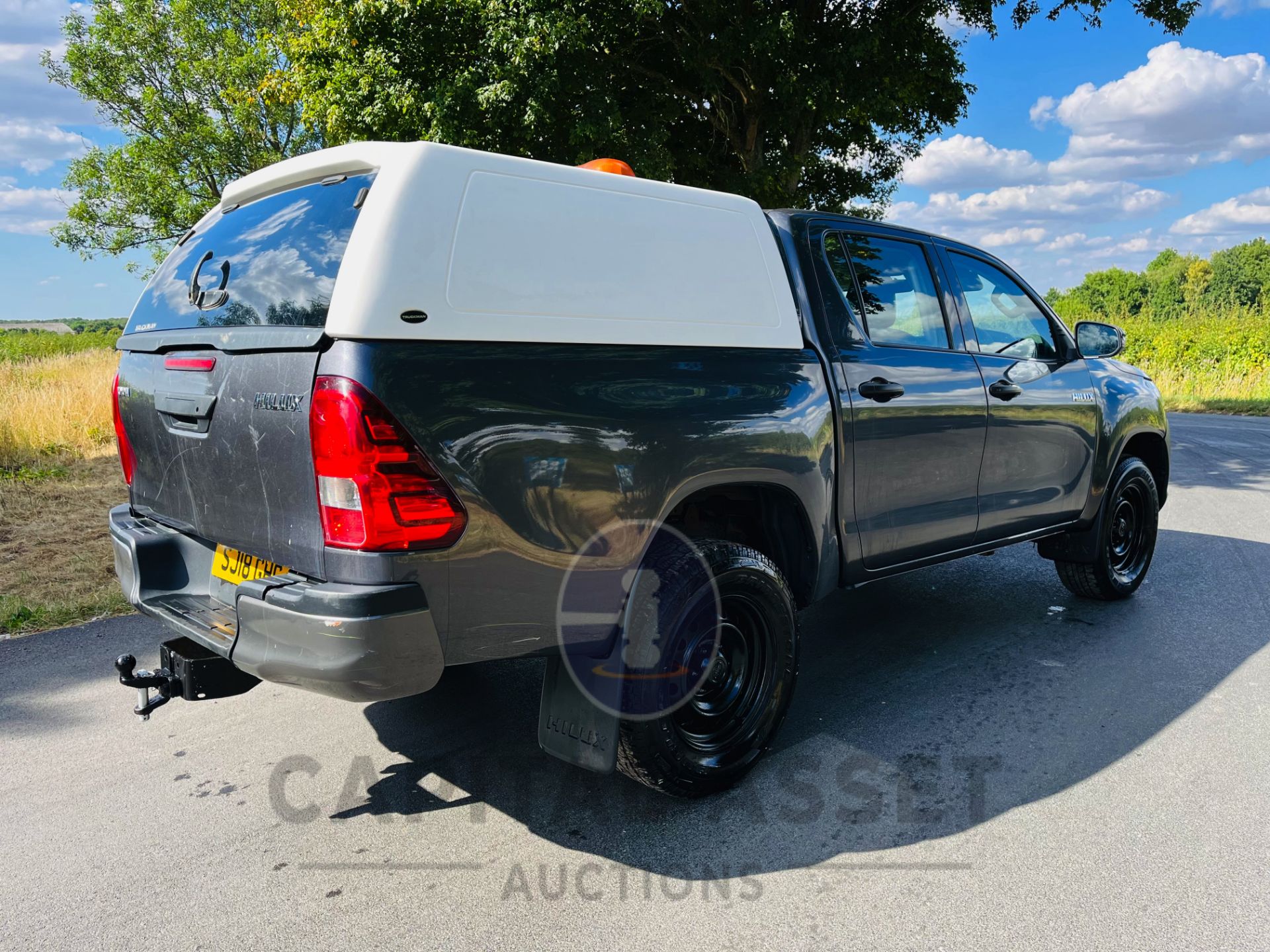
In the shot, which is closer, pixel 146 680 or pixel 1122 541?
pixel 146 680

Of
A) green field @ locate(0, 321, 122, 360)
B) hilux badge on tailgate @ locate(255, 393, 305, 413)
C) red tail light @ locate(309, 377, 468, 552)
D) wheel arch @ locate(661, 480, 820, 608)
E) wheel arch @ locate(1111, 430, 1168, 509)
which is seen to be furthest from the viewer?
green field @ locate(0, 321, 122, 360)

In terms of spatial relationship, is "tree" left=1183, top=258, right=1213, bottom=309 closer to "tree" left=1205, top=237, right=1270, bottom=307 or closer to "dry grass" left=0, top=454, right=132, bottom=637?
"tree" left=1205, top=237, right=1270, bottom=307

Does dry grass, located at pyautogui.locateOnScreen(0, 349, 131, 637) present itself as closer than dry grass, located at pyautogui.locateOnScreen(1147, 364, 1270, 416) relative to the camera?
Yes

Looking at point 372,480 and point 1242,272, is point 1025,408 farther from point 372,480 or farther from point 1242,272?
point 1242,272

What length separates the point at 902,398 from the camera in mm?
3773

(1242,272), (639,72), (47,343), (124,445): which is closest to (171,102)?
(47,343)

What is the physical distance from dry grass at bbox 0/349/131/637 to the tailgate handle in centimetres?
271

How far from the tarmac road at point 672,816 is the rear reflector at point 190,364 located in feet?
4.83

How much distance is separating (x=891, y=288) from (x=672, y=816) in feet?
7.85

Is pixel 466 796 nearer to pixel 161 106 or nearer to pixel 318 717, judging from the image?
pixel 318 717

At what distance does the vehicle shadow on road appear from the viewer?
295cm

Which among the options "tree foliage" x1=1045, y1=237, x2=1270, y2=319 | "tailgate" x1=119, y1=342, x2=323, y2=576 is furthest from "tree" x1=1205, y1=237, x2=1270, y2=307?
"tailgate" x1=119, y1=342, x2=323, y2=576

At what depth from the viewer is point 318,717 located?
12.4 feet

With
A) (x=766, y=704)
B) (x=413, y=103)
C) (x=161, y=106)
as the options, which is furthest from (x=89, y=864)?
(x=161, y=106)
